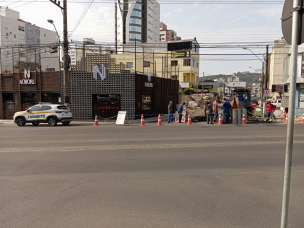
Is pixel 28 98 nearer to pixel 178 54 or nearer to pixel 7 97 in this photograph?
pixel 7 97

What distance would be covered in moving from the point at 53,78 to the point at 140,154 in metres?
17.9

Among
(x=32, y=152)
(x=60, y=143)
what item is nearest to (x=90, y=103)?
(x=60, y=143)

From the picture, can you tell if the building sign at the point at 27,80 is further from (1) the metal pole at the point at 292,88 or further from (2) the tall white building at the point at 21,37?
(2) the tall white building at the point at 21,37

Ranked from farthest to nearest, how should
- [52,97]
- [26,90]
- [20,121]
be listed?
[26,90]
[52,97]
[20,121]

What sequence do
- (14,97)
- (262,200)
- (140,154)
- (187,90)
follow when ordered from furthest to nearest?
(187,90) < (14,97) < (140,154) < (262,200)

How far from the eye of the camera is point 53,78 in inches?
941

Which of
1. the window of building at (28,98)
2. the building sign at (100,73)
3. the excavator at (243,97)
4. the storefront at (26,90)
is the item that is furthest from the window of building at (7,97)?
the excavator at (243,97)

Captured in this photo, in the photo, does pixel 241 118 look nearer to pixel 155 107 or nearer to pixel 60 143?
pixel 155 107

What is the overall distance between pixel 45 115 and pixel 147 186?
15.4 m

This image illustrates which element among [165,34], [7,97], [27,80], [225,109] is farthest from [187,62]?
[165,34]

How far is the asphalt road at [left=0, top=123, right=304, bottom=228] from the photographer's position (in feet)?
14.0

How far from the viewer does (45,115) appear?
1902cm

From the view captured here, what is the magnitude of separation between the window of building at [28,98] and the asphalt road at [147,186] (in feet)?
51.4

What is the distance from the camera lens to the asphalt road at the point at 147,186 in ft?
14.0
